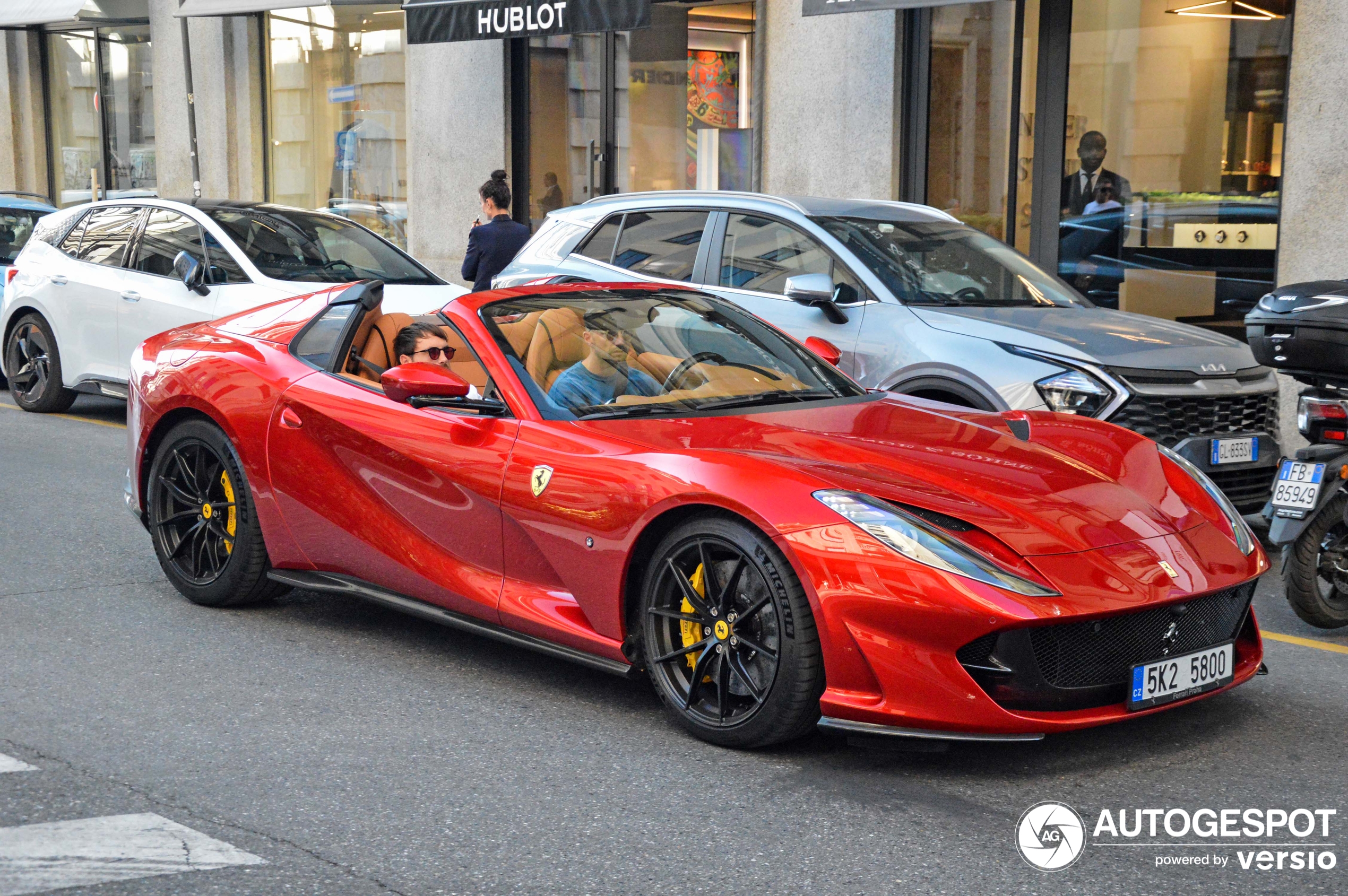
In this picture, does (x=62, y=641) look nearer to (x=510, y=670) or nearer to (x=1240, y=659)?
(x=510, y=670)

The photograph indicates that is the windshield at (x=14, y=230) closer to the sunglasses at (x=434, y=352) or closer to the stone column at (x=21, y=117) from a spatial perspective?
the sunglasses at (x=434, y=352)

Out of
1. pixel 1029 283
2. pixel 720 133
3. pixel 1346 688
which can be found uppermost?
pixel 720 133

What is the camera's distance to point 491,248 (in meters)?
11.7

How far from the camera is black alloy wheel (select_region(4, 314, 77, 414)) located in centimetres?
1180

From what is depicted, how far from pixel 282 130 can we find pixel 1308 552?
698 inches

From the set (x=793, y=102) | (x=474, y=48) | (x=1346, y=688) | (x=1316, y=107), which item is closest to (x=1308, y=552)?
(x=1346, y=688)

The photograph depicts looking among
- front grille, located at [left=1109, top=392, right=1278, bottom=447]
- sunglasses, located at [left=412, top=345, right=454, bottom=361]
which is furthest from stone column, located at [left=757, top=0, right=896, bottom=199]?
sunglasses, located at [left=412, top=345, right=454, bottom=361]

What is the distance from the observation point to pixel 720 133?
51.8 ft

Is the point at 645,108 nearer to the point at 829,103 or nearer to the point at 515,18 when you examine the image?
the point at 515,18

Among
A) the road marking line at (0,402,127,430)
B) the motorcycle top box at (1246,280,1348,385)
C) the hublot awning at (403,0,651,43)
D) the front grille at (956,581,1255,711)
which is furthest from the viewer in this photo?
the hublot awning at (403,0,651,43)

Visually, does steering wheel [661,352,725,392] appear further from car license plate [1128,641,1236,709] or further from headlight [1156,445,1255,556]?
car license plate [1128,641,1236,709]

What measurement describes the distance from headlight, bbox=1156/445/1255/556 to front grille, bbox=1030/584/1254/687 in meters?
0.34

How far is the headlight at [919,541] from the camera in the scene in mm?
3879

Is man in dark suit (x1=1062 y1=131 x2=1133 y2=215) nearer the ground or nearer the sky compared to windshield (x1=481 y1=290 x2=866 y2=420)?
nearer the sky
